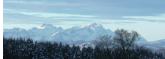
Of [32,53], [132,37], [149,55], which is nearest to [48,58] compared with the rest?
[32,53]

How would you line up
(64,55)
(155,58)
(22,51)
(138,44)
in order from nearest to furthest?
(22,51) → (64,55) → (155,58) → (138,44)

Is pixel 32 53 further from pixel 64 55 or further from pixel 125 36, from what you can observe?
pixel 125 36

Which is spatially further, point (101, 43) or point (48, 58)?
point (101, 43)

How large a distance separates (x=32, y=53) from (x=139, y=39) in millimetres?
12219

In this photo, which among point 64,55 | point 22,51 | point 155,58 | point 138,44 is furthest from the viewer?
point 138,44

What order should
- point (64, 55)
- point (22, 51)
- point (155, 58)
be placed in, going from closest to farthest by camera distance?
1. point (22, 51)
2. point (64, 55)
3. point (155, 58)

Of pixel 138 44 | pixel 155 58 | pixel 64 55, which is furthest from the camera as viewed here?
pixel 138 44

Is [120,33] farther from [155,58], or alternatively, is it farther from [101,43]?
[155,58]

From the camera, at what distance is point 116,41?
3578cm

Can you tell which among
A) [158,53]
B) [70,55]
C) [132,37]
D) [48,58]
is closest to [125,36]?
[132,37]

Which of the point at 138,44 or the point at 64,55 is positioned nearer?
the point at 64,55

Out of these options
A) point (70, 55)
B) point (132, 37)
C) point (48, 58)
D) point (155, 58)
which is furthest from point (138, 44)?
point (48, 58)

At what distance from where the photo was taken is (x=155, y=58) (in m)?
31.7

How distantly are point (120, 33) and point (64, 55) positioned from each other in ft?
29.4
